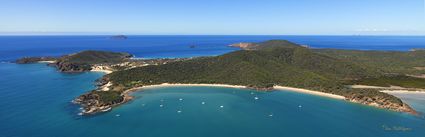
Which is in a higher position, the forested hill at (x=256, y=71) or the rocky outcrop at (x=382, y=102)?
the forested hill at (x=256, y=71)

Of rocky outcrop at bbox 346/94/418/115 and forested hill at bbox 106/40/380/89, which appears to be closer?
Answer: rocky outcrop at bbox 346/94/418/115

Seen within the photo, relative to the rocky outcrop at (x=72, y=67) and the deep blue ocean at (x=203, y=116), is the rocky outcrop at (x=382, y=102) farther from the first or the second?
the rocky outcrop at (x=72, y=67)

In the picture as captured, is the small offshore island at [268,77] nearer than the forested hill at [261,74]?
Yes

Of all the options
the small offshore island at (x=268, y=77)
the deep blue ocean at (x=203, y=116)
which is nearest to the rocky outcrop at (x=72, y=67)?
the small offshore island at (x=268, y=77)

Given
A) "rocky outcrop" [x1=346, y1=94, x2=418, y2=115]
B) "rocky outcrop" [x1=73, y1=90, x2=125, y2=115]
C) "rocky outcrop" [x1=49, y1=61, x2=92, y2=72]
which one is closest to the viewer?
"rocky outcrop" [x1=73, y1=90, x2=125, y2=115]

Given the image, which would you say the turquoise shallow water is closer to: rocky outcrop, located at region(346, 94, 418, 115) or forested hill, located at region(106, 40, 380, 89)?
rocky outcrop, located at region(346, 94, 418, 115)

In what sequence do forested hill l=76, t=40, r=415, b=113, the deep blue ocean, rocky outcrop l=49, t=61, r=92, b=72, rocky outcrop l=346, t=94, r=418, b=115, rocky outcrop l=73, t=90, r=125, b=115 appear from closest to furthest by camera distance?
1. the deep blue ocean
2. rocky outcrop l=73, t=90, r=125, b=115
3. rocky outcrop l=346, t=94, r=418, b=115
4. forested hill l=76, t=40, r=415, b=113
5. rocky outcrop l=49, t=61, r=92, b=72

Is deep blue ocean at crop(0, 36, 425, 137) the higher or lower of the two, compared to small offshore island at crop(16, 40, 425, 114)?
lower

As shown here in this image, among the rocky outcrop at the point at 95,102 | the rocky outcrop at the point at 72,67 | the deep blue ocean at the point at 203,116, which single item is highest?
the rocky outcrop at the point at 72,67

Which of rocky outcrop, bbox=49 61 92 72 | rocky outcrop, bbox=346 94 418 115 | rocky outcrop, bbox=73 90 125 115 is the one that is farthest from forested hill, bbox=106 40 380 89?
rocky outcrop, bbox=49 61 92 72
